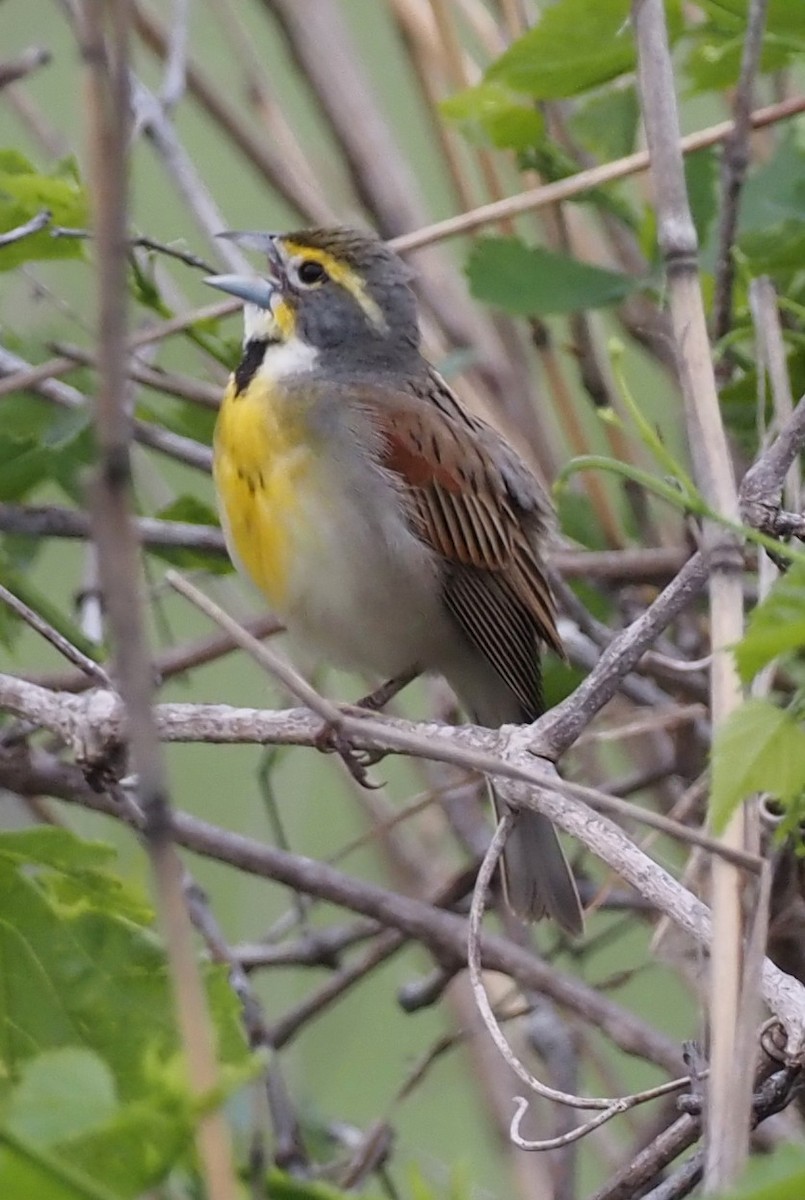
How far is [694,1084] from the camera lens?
1649mm

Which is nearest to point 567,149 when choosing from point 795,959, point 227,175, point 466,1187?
point 795,959

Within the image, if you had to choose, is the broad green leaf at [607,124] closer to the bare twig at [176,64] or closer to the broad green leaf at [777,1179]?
the bare twig at [176,64]

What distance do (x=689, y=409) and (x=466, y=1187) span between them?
984 millimetres

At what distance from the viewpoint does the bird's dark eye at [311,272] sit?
136 inches

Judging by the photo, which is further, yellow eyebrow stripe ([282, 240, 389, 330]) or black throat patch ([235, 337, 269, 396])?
yellow eyebrow stripe ([282, 240, 389, 330])

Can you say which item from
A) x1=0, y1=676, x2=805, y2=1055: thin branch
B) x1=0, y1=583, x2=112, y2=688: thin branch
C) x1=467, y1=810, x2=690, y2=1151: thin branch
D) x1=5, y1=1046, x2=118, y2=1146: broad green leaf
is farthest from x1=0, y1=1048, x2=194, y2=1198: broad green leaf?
x1=0, y1=583, x2=112, y2=688: thin branch

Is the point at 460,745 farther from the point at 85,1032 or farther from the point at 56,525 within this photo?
the point at 56,525

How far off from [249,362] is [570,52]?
1.00m

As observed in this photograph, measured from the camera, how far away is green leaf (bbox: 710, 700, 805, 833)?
1334mm

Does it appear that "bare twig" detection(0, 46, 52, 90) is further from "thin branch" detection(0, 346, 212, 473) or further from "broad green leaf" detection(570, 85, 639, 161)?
"broad green leaf" detection(570, 85, 639, 161)

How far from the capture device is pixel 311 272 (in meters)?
3.47

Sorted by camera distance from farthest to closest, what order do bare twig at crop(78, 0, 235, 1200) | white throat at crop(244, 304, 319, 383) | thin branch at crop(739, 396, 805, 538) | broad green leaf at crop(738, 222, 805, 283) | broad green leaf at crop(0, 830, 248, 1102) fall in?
white throat at crop(244, 304, 319, 383) → broad green leaf at crop(738, 222, 805, 283) → thin branch at crop(739, 396, 805, 538) → broad green leaf at crop(0, 830, 248, 1102) → bare twig at crop(78, 0, 235, 1200)

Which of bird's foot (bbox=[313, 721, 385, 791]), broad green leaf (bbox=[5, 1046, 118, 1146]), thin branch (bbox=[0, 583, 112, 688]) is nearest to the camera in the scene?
broad green leaf (bbox=[5, 1046, 118, 1146])

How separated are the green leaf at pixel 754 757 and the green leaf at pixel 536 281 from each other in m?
1.67
